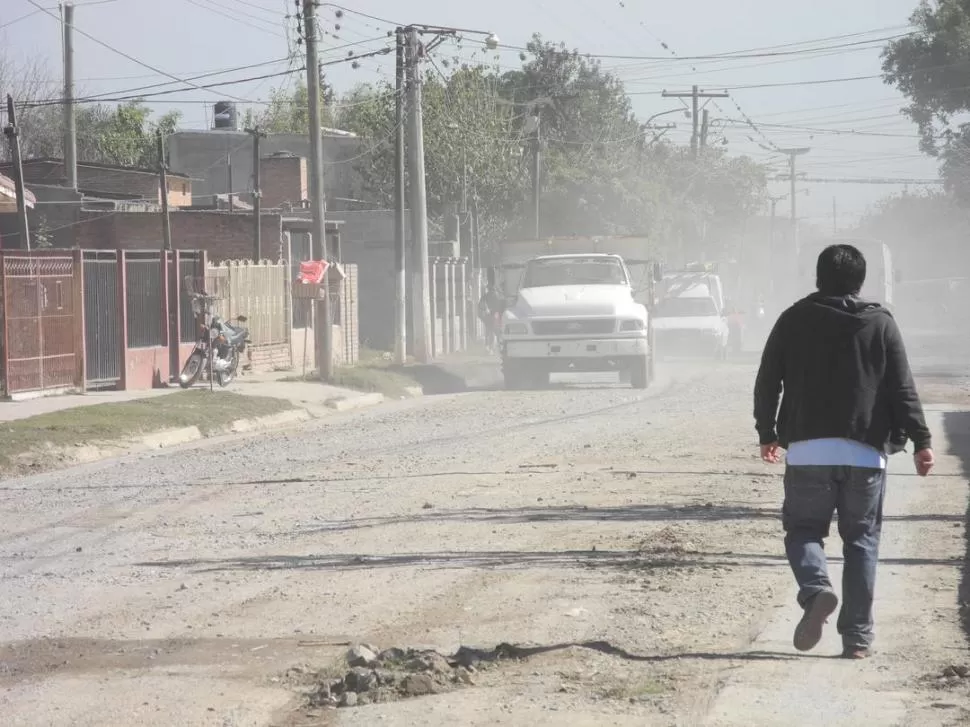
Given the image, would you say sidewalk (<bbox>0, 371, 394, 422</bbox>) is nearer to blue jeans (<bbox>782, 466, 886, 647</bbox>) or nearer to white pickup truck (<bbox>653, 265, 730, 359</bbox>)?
white pickup truck (<bbox>653, 265, 730, 359</bbox>)

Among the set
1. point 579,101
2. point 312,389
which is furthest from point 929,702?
point 579,101

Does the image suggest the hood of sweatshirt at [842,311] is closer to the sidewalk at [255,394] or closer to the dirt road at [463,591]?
the dirt road at [463,591]

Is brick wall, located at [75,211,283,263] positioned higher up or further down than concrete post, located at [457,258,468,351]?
higher up

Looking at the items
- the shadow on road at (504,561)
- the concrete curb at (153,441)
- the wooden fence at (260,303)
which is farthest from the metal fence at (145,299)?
the shadow on road at (504,561)

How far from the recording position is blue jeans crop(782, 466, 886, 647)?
6.64 meters

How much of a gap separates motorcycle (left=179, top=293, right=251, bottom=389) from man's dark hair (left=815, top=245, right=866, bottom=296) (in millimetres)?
19909

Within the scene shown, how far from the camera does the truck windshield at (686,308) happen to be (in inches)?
1652

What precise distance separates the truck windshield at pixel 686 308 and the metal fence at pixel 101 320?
1957cm

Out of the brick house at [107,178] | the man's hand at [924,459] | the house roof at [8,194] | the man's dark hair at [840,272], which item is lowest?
the man's hand at [924,459]

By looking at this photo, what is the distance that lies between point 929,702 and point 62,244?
33.0m

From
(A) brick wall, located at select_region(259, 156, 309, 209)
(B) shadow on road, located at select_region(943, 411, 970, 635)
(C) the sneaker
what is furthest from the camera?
(A) brick wall, located at select_region(259, 156, 309, 209)

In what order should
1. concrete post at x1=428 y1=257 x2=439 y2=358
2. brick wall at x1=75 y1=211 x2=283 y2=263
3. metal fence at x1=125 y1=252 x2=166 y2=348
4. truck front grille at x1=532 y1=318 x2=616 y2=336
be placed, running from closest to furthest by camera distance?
metal fence at x1=125 y1=252 x2=166 y2=348
truck front grille at x1=532 y1=318 x2=616 y2=336
brick wall at x1=75 y1=211 x2=283 y2=263
concrete post at x1=428 y1=257 x2=439 y2=358

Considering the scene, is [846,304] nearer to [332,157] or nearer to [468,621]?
[468,621]

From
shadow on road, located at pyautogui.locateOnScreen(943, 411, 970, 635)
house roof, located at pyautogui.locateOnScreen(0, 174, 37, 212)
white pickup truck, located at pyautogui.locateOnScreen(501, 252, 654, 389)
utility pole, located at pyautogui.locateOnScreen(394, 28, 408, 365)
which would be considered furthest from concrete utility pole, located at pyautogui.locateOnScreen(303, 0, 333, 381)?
shadow on road, located at pyautogui.locateOnScreen(943, 411, 970, 635)
